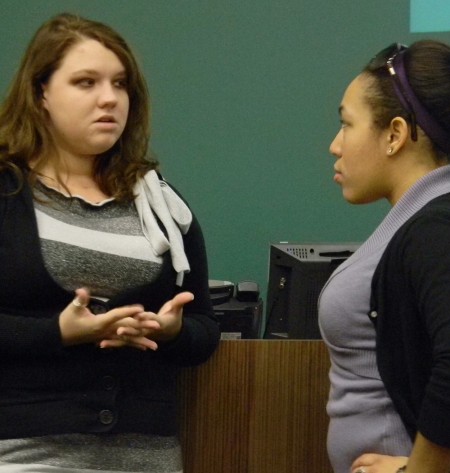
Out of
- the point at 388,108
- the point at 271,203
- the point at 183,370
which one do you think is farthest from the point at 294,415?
the point at 271,203

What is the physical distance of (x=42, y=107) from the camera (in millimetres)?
1742

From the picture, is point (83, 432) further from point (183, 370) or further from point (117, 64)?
point (117, 64)

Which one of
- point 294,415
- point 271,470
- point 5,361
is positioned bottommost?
point 271,470

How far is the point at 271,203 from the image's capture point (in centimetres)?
344

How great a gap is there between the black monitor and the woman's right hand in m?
0.86

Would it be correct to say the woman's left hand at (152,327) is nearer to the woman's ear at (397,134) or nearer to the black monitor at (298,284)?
the woman's ear at (397,134)

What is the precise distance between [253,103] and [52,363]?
2027 mm

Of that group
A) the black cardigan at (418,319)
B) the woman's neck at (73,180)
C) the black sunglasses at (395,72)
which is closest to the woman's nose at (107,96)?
the woman's neck at (73,180)

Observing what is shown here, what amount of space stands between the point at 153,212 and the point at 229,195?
1.74m

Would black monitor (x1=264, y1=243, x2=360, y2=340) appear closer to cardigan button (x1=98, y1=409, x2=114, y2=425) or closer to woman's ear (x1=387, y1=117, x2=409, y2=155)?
cardigan button (x1=98, y1=409, x2=114, y2=425)

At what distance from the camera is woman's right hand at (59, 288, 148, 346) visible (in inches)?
59.5

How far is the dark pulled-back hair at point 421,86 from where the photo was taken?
1.37m

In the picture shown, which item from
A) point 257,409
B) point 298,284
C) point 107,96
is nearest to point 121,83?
point 107,96

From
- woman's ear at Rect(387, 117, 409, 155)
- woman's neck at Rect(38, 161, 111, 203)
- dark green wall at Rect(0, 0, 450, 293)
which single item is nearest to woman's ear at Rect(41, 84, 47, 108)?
woman's neck at Rect(38, 161, 111, 203)
